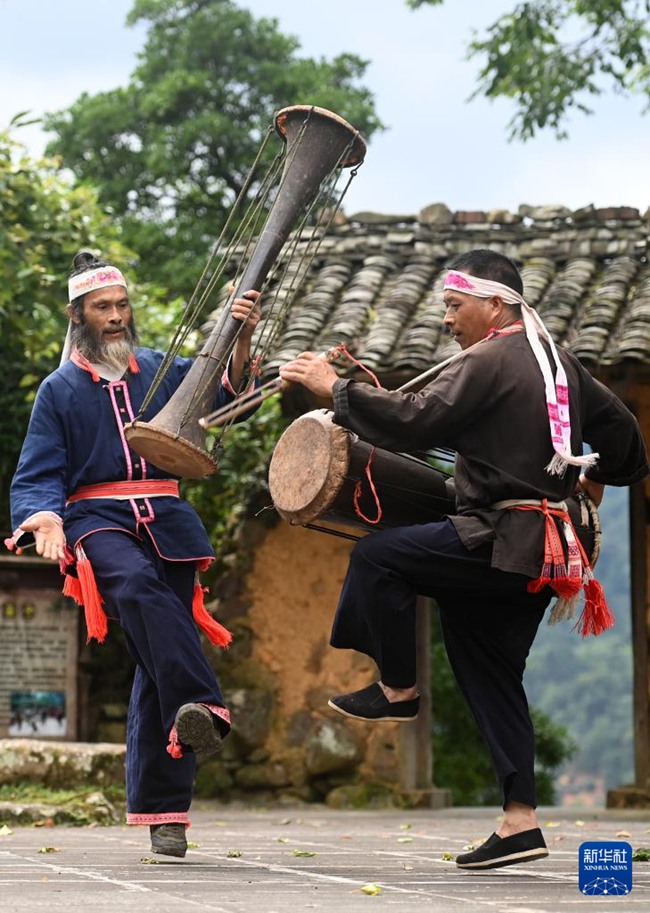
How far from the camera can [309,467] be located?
4660mm

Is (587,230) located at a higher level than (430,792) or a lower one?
higher

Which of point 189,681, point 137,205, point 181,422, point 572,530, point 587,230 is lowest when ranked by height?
point 189,681

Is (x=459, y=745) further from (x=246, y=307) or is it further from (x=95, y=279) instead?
Result: (x=246, y=307)

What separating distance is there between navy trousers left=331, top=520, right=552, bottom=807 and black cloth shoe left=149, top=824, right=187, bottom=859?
833 millimetres

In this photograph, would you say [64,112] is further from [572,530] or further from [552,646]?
[552,646]

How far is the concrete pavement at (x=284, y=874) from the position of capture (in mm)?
3600

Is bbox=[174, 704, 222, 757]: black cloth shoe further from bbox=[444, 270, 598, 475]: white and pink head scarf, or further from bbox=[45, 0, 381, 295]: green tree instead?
bbox=[45, 0, 381, 295]: green tree

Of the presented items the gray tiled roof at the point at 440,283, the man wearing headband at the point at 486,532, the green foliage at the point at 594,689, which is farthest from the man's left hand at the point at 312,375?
the green foliage at the point at 594,689

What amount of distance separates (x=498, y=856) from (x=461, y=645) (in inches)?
24.6

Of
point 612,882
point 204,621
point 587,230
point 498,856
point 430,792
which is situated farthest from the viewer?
point 587,230

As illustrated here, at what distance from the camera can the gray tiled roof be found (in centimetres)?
896

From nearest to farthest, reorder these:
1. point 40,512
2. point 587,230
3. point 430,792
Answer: point 40,512, point 430,792, point 587,230

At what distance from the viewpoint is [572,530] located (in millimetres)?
4738

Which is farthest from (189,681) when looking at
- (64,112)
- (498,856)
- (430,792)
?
(64,112)
